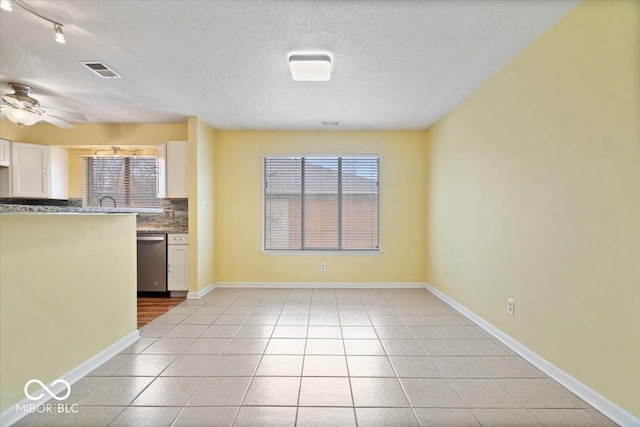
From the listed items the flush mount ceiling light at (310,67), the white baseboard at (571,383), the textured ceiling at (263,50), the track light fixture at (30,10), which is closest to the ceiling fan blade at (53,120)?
the textured ceiling at (263,50)

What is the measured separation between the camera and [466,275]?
3.49 meters

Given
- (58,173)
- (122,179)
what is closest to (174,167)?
(122,179)

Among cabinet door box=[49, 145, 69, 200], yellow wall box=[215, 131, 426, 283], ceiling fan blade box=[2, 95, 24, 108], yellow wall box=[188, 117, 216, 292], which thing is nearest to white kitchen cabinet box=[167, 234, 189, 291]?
yellow wall box=[188, 117, 216, 292]

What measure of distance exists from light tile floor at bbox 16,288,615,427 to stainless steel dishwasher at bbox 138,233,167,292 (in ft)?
4.05

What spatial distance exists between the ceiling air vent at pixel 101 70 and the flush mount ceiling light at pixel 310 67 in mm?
1713

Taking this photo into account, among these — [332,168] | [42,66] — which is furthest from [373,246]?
[42,66]

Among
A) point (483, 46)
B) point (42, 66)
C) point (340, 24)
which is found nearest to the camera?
point (340, 24)

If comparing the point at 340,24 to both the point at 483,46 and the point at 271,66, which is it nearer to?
the point at 271,66

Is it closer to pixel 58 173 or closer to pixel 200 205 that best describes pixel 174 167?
pixel 200 205

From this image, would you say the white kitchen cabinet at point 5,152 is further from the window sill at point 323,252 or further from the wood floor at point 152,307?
the window sill at point 323,252

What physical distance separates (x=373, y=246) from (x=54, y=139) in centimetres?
519

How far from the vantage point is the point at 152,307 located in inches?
153

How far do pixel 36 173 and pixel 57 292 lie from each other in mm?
3662

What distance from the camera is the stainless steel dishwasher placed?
14.4ft
